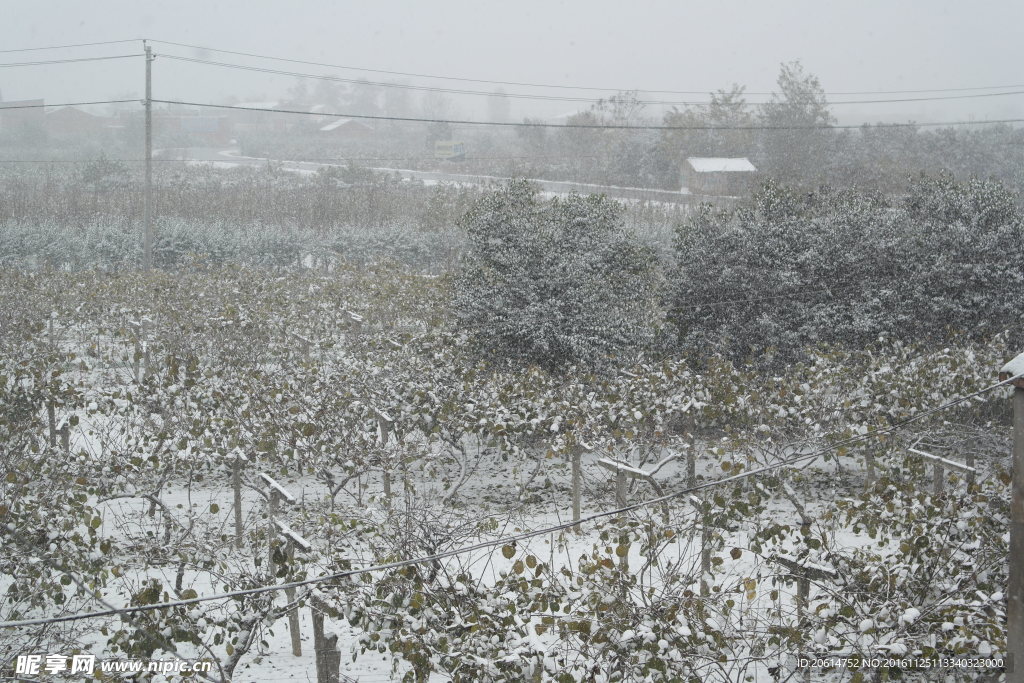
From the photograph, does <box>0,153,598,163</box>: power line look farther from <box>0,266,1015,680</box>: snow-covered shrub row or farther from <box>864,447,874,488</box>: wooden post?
<box>864,447,874,488</box>: wooden post

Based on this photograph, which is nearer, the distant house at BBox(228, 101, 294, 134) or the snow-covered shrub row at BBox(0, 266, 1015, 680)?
the snow-covered shrub row at BBox(0, 266, 1015, 680)

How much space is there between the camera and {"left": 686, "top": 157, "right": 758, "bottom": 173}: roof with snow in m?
31.0

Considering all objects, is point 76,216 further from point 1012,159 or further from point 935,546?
point 1012,159

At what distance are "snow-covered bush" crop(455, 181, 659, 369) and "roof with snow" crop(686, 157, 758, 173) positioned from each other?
20582mm

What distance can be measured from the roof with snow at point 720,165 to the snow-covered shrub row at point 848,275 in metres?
18.7

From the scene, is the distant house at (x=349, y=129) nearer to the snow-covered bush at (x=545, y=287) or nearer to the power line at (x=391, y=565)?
the snow-covered bush at (x=545, y=287)

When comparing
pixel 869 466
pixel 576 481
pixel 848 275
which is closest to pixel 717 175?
pixel 848 275

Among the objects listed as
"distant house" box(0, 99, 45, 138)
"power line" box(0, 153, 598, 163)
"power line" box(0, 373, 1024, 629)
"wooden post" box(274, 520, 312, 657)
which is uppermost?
"distant house" box(0, 99, 45, 138)

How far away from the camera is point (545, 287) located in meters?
10.7

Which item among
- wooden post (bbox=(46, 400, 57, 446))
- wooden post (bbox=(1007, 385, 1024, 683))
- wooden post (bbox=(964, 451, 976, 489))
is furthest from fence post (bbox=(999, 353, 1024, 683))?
wooden post (bbox=(46, 400, 57, 446))

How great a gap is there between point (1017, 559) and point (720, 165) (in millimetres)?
29029

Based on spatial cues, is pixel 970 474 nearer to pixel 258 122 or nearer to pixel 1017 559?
pixel 1017 559

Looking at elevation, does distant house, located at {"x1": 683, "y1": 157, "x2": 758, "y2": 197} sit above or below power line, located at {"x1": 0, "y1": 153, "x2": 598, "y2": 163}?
below

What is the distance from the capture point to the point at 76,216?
2597 cm
